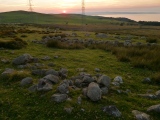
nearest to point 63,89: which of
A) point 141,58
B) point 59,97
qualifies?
point 59,97

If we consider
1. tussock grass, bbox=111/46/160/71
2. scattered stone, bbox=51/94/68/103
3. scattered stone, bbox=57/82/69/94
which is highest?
scattered stone, bbox=57/82/69/94

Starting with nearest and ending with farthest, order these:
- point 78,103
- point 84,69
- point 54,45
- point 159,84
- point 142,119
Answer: point 142,119 < point 78,103 < point 159,84 < point 84,69 < point 54,45

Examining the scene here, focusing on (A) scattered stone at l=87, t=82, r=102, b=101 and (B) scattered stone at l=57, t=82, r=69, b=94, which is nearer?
(A) scattered stone at l=87, t=82, r=102, b=101

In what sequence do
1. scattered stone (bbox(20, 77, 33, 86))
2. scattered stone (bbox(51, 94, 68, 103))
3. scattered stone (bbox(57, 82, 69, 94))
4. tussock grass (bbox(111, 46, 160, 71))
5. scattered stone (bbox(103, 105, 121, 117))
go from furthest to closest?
tussock grass (bbox(111, 46, 160, 71))
scattered stone (bbox(20, 77, 33, 86))
scattered stone (bbox(57, 82, 69, 94))
scattered stone (bbox(51, 94, 68, 103))
scattered stone (bbox(103, 105, 121, 117))

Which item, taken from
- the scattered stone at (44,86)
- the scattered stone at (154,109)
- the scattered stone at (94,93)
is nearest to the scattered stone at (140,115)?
the scattered stone at (154,109)

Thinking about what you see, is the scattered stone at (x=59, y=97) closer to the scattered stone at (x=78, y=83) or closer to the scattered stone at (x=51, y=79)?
the scattered stone at (x=78, y=83)

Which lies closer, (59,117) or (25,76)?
(59,117)

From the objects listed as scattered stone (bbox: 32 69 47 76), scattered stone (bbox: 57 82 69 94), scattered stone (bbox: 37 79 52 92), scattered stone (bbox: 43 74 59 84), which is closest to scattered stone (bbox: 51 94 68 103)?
scattered stone (bbox: 57 82 69 94)

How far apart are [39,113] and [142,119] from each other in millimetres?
4159

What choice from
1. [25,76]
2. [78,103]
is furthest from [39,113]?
[25,76]

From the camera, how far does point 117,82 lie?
38.4 feet

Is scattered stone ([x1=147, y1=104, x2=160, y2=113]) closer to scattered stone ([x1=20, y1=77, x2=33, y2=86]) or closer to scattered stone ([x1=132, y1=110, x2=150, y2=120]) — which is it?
scattered stone ([x1=132, y1=110, x2=150, y2=120])

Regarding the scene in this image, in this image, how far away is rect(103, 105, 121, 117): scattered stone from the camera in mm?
8197

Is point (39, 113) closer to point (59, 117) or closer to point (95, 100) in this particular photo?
point (59, 117)
